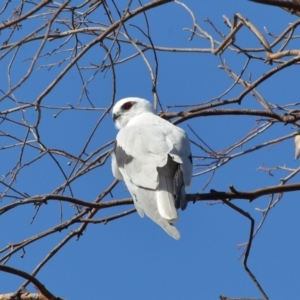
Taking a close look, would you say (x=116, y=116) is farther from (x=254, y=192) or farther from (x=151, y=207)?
(x=254, y=192)

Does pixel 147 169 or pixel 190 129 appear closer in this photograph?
pixel 147 169

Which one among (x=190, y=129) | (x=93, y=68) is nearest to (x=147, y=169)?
(x=190, y=129)

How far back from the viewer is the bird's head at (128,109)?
5.84m

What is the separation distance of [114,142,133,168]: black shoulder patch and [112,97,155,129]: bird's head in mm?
1284

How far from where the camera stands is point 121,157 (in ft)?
14.8

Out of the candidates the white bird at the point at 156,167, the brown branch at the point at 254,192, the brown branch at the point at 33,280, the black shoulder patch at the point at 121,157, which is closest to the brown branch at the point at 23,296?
the brown branch at the point at 33,280

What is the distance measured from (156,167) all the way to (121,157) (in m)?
0.35

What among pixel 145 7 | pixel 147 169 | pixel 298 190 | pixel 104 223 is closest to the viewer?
pixel 145 7

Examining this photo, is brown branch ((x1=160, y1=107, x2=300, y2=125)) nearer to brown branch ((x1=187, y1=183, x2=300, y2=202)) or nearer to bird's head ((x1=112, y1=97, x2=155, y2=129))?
brown branch ((x1=187, y1=183, x2=300, y2=202))

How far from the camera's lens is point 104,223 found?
12.6 ft

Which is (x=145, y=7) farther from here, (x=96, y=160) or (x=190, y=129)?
(x=190, y=129)

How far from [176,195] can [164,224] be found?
8.6 inches

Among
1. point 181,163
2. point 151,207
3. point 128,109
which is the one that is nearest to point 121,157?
point 181,163

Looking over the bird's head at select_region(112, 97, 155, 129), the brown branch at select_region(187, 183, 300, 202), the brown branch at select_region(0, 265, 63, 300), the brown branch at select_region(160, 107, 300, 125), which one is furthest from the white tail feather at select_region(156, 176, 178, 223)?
the bird's head at select_region(112, 97, 155, 129)
